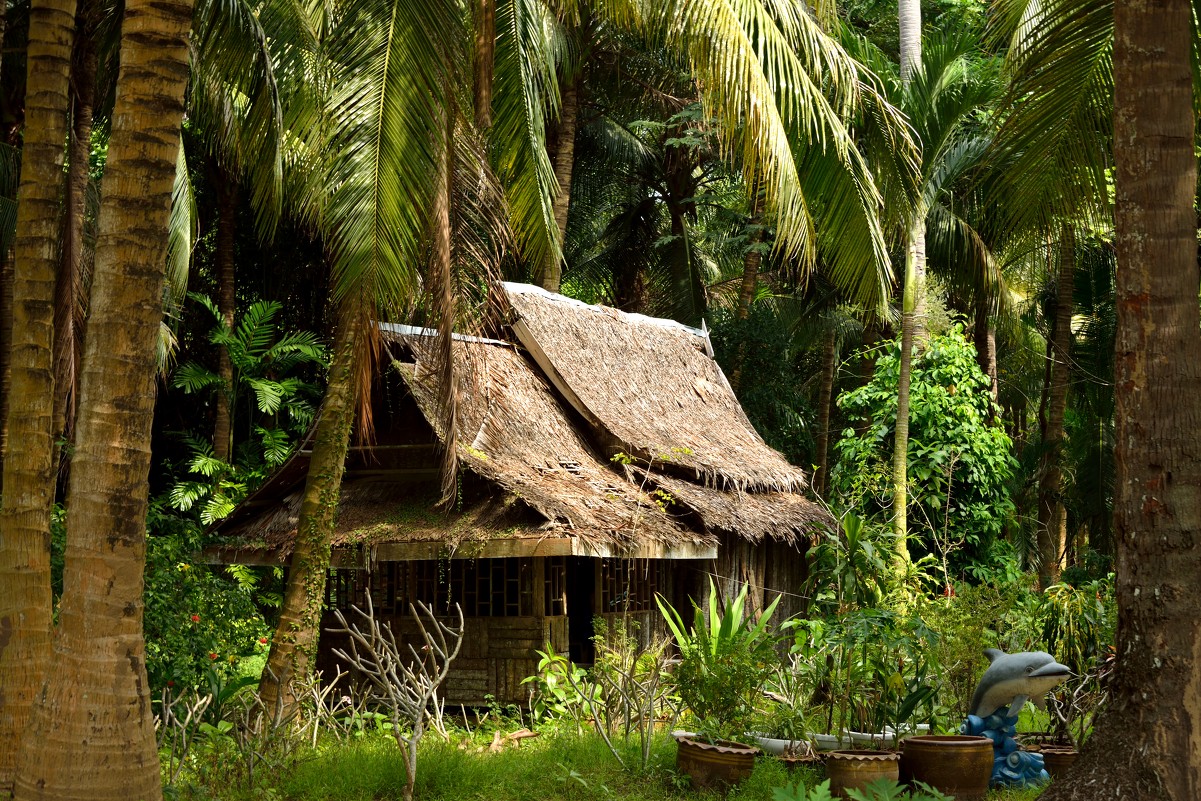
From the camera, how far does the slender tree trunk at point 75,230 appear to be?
8250 mm

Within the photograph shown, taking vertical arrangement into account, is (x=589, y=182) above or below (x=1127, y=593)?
above

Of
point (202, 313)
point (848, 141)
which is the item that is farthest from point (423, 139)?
point (202, 313)

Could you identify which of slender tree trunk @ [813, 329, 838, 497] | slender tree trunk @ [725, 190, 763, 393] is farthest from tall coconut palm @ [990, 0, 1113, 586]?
slender tree trunk @ [813, 329, 838, 497]

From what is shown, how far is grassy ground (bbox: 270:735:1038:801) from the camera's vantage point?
6113mm

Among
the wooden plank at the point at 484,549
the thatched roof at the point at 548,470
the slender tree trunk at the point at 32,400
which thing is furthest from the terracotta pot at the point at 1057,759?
the slender tree trunk at the point at 32,400

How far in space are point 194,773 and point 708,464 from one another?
6.87 m

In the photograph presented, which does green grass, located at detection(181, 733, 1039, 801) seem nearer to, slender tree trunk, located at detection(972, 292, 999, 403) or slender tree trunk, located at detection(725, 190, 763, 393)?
slender tree trunk, located at detection(725, 190, 763, 393)

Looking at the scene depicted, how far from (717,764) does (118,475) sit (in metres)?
3.46

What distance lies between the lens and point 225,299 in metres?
15.3

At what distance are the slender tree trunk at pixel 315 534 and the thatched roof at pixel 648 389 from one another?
4.23 metres

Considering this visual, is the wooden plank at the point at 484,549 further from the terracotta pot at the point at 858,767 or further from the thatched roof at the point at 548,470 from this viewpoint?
the terracotta pot at the point at 858,767

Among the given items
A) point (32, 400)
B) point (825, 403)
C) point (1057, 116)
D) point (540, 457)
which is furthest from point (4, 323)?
point (825, 403)

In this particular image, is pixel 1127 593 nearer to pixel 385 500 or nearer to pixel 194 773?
pixel 194 773

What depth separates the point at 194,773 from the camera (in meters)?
6.14
